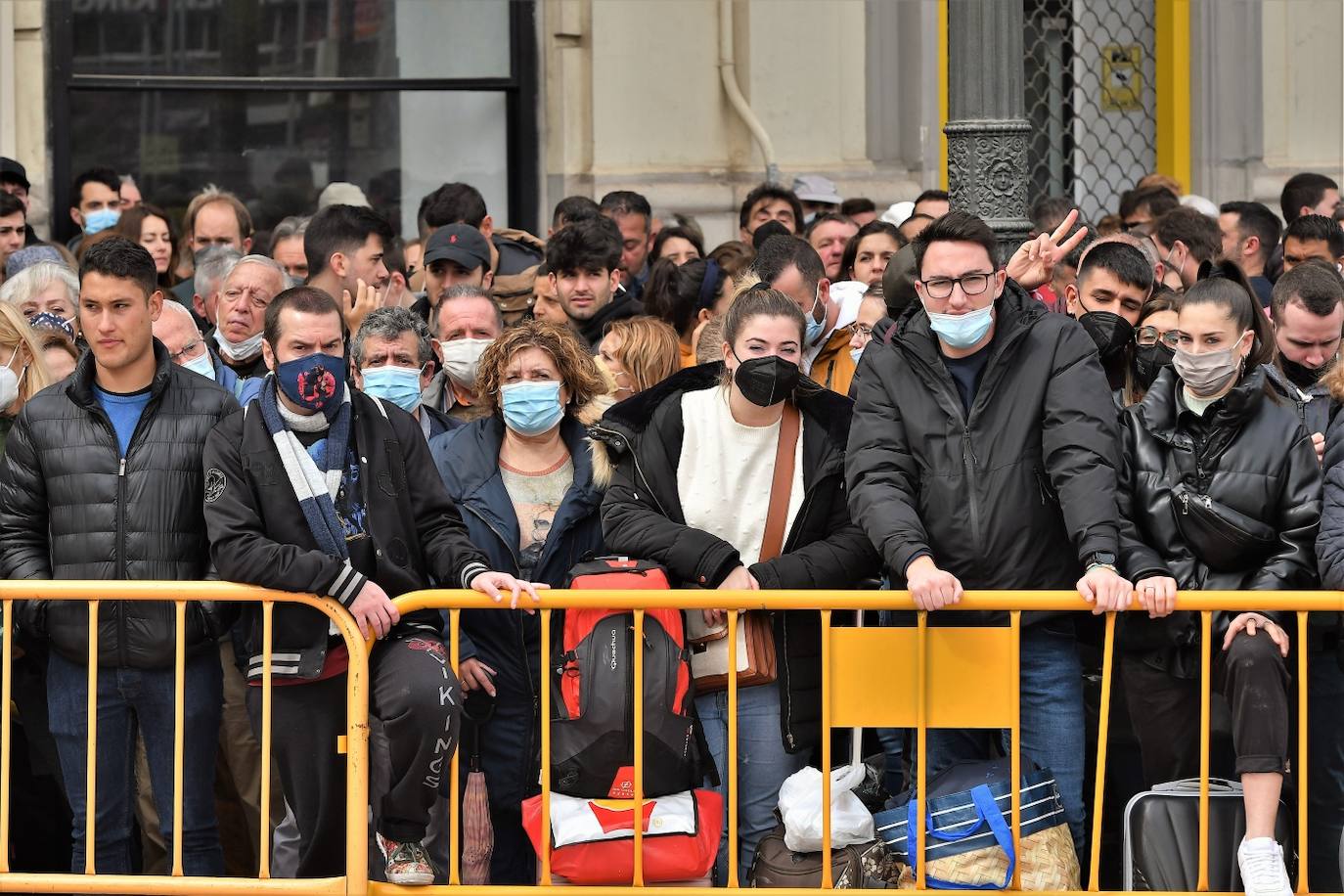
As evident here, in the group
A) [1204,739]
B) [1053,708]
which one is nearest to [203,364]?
[1053,708]

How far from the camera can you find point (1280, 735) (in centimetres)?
553

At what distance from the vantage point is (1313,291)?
681cm

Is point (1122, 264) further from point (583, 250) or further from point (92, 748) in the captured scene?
point (92, 748)

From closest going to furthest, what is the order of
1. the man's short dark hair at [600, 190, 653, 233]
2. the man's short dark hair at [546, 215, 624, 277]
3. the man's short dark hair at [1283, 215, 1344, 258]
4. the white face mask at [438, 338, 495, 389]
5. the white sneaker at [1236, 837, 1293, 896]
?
the white sneaker at [1236, 837, 1293, 896]
the white face mask at [438, 338, 495, 389]
the man's short dark hair at [546, 215, 624, 277]
the man's short dark hair at [1283, 215, 1344, 258]
the man's short dark hair at [600, 190, 653, 233]

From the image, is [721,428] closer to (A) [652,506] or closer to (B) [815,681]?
(A) [652,506]

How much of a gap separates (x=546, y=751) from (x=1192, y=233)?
457 centimetres

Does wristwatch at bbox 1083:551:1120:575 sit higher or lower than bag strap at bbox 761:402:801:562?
lower

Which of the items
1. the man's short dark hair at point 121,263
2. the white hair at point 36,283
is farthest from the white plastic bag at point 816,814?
the white hair at point 36,283

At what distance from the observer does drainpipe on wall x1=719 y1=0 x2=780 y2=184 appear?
12.5 metres

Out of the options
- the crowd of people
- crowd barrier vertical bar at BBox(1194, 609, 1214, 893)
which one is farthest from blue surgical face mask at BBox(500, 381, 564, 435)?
crowd barrier vertical bar at BBox(1194, 609, 1214, 893)

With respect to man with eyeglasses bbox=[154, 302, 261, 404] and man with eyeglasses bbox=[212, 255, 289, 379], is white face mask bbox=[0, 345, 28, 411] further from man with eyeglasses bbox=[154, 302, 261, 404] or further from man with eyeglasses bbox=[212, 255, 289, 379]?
man with eyeglasses bbox=[212, 255, 289, 379]

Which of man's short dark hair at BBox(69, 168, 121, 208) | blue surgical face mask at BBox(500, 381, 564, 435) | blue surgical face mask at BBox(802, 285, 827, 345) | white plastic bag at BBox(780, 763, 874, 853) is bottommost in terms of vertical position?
white plastic bag at BBox(780, 763, 874, 853)

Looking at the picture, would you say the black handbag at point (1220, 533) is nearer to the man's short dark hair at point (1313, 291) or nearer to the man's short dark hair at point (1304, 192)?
the man's short dark hair at point (1313, 291)

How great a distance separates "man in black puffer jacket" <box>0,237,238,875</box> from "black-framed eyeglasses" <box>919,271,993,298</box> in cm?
217
